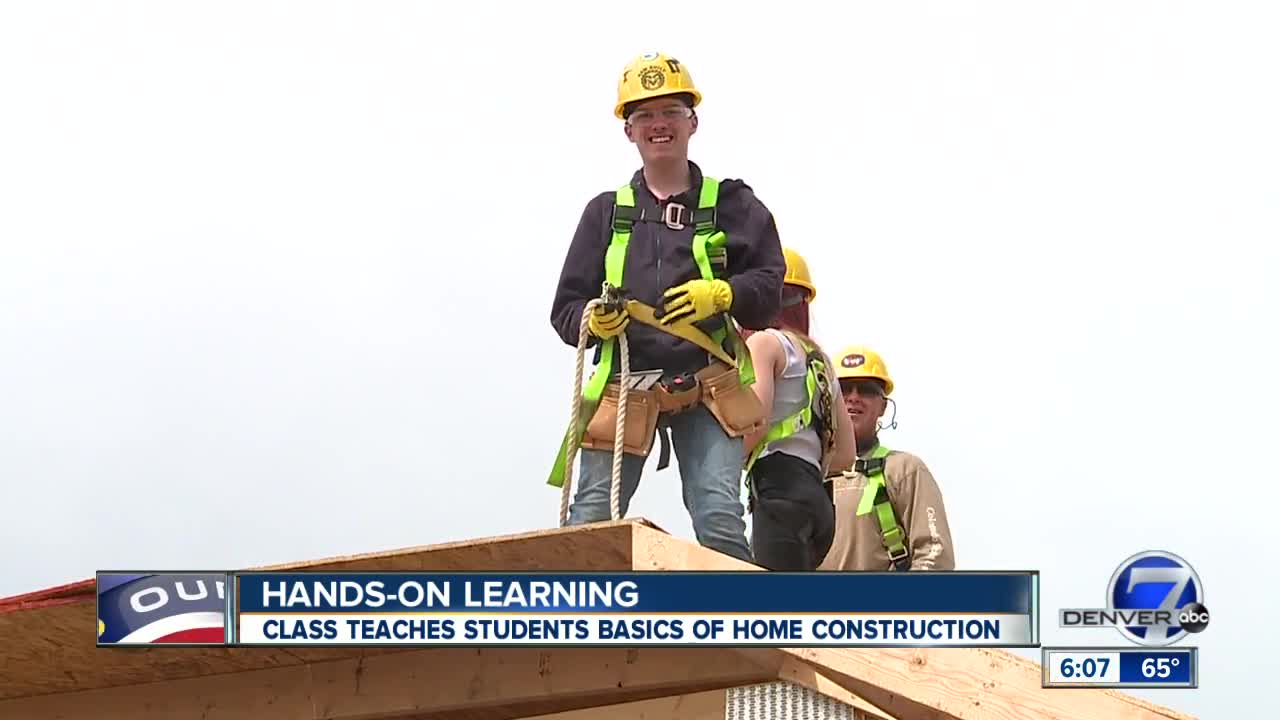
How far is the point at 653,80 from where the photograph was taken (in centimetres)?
1073

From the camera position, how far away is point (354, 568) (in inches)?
361

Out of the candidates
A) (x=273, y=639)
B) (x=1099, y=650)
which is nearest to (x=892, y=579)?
(x=1099, y=650)

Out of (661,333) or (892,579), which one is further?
(661,333)

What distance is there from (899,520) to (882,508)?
0.10 metres

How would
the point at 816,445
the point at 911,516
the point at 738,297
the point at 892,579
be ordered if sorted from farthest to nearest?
the point at 911,516
the point at 816,445
the point at 738,297
the point at 892,579

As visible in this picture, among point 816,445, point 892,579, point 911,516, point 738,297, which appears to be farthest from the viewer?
point 911,516

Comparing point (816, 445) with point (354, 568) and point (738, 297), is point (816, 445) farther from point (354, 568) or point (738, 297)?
point (354, 568)

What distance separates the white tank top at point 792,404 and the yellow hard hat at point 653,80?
1.15 m

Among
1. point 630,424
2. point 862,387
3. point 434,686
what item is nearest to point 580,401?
point 630,424

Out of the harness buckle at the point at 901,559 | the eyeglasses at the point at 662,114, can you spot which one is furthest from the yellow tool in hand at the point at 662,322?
the harness buckle at the point at 901,559

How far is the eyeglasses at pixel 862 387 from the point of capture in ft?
44.2

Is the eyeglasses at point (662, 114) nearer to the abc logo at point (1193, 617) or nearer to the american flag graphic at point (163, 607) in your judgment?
the american flag graphic at point (163, 607)

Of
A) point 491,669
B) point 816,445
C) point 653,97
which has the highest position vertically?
point 653,97

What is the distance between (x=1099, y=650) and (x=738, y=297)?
6.97 ft
